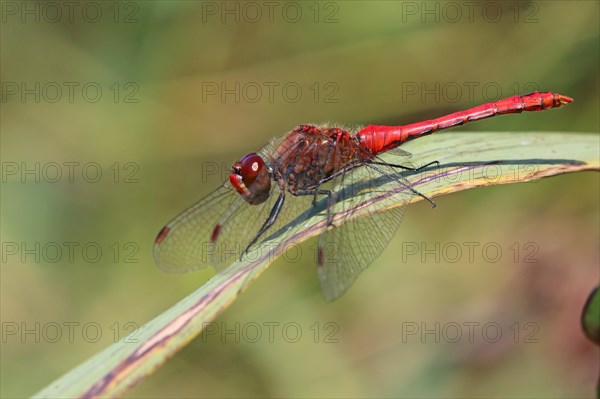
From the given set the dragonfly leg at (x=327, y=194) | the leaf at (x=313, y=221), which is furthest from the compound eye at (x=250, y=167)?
the leaf at (x=313, y=221)

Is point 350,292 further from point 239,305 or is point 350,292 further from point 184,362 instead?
point 184,362

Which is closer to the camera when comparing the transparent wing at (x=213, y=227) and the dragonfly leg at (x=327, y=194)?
the dragonfly leg at (x=327, y=194)

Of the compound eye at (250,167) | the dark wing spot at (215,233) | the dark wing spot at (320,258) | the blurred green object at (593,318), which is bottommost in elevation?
the dark wing spot at (320,258)

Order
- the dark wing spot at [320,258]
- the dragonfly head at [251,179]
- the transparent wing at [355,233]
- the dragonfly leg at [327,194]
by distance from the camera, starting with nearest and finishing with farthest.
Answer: the dragonfly leg at [327,194] → the transparent wing at [355,233] → the dark wing spot at [320,258] → the dragonfly head at [251,179]

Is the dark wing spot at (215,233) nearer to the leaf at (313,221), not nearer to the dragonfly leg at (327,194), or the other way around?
the dragonfly leg at (327,194)

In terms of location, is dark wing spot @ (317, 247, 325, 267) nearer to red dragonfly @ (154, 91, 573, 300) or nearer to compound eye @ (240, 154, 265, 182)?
red dragonfly @ (154, 91, 573, 300)

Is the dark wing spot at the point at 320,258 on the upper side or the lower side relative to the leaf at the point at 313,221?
lower

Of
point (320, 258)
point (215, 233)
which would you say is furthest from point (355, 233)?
point (215, 233)
